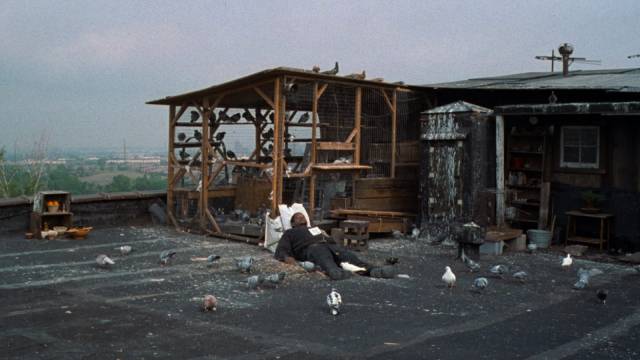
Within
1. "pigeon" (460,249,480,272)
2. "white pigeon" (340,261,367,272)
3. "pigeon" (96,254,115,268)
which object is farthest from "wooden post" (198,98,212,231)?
"pigeon" (460,249,480,272)

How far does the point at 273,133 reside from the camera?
51.6 feet

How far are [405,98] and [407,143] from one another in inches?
52.2

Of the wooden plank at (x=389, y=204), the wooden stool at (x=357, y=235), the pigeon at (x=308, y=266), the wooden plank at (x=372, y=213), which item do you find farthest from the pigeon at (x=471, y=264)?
the wooden plank at (x=389, y=204)

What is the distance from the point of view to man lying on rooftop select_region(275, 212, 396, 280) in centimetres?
1080

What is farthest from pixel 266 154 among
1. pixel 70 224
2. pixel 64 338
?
pixel 64 338

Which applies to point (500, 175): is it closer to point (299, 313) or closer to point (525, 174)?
point (525, 174)

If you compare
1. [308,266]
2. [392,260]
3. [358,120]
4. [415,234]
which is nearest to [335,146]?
[358,120]

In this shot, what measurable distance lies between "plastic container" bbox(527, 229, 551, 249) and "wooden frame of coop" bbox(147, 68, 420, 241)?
3.34 meters

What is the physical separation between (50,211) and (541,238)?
426 inches

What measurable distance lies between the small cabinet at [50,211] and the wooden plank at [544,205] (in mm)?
10592

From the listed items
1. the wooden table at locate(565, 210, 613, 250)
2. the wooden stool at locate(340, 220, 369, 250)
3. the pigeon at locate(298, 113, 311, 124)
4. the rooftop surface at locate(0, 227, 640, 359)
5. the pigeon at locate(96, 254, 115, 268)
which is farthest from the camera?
the pigeon at locate(298, 113, 311, 124)

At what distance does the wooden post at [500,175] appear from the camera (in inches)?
589

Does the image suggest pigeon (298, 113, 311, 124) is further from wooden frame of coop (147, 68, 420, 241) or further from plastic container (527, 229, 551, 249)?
plastic container (527, 229, 551, 249)

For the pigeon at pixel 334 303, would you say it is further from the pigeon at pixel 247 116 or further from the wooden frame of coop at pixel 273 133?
the pigeon at pixel 247 116
